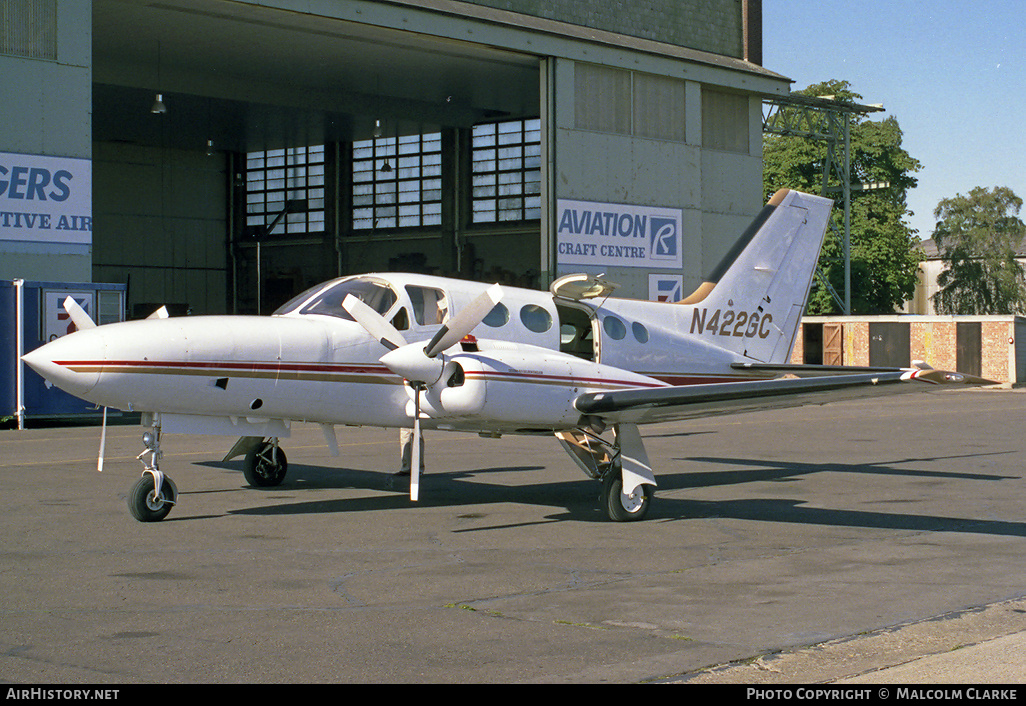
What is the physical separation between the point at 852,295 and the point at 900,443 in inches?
1869

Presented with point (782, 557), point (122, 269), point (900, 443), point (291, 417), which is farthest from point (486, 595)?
point (122, 269)

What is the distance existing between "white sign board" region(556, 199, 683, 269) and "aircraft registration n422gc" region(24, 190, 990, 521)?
22.1 meters

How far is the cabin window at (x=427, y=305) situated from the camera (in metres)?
12.2

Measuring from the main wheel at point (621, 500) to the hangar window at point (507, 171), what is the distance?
36.9 m

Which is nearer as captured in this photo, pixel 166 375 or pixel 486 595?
pixel 486 595

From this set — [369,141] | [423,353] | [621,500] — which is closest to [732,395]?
[621,500]

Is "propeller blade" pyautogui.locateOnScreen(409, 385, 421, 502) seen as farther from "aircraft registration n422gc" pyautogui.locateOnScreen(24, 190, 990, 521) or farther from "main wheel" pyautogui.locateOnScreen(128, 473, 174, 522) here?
"main wheel" pyautogui.locateOnScreen(128, 473, 174, 522)

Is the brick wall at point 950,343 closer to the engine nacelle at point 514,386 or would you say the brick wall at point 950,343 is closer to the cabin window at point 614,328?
the cabin window at point 614,328

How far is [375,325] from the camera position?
38.0ft

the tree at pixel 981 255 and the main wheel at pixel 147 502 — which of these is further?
the tree at pixel 981 255

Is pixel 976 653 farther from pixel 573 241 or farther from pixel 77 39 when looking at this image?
pixel 573 241

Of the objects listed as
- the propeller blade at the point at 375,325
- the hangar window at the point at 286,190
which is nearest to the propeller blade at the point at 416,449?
the propeller blade at the point at 375,325

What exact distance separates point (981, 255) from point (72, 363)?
3529 inches

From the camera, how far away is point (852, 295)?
65.9m
